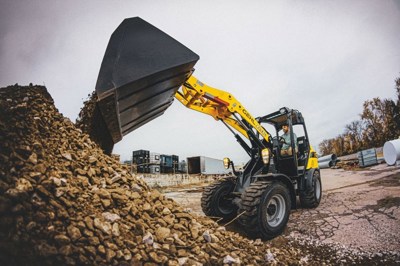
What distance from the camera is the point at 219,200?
507 centimetres

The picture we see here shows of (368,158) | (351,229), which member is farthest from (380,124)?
(351,229)

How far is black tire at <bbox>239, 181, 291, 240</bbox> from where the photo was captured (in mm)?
3682

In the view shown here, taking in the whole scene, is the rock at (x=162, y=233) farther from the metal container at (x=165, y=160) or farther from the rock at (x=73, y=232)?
the metal container at (x=165, y=160)

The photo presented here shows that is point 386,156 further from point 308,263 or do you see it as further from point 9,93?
point 9,93

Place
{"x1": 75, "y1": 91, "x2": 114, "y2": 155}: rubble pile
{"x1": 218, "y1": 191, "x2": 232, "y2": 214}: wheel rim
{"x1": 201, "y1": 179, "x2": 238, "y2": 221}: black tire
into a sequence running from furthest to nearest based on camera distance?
{"x1": 218, "y1": 191, "x2": 232, "y2": 214}: wheel rim, {"x1": 201, "y1": 179, "x2": 238, "y2": 221}: black tire, {"x1": 75, "y1": 91, "x2": 114, "y2": 155}: rubble pile

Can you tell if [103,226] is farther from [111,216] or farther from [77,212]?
[77,212]

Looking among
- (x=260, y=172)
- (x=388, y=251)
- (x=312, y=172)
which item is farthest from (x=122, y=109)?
(x=312, y=172)

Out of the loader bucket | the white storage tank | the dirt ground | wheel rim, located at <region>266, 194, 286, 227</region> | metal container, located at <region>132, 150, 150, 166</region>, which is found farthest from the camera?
metal container, located at <region>132, 150, 150, 166</region>

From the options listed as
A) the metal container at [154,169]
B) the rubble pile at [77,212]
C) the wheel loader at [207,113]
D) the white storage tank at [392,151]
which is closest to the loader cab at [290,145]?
the wheel loader at [207,113]

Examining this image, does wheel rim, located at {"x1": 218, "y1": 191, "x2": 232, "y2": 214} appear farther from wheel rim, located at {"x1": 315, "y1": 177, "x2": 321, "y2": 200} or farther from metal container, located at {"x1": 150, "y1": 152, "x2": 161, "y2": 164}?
metal container, located at {"x1": 150, "y1": 152, "x2": 161, "y2": 164}

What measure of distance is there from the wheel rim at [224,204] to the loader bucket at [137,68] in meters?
2.72

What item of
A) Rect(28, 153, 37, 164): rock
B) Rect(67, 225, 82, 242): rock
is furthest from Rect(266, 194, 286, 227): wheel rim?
Rect(28, 153, 37, 164): rock

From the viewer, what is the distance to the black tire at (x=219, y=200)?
489 centimetres

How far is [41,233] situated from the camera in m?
1.95
